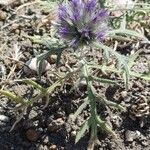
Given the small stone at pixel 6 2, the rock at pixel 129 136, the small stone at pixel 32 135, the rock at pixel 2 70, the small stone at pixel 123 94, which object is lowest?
the rock at pixel 129 136

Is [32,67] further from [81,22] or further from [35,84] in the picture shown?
[81,22]

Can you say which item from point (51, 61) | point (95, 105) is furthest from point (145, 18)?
point (95, 105)

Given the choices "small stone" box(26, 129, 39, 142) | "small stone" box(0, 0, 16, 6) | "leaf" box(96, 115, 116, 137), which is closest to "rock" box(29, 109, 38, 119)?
"small stone" box(26, 129, 39, 142)

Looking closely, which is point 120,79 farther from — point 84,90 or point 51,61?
point 51,61

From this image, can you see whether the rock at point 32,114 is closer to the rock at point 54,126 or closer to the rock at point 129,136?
the rock at point 54,126

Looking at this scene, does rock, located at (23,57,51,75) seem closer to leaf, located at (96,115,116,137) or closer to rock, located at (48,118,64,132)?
rock, located at (48,118,64,132)

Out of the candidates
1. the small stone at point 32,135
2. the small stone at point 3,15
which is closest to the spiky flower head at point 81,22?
the small stone at point 32,135

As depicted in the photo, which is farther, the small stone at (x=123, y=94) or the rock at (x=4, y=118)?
the small stone at (x=123, y=94)

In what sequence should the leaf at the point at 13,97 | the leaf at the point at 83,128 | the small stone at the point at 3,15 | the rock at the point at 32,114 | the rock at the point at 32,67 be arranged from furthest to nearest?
the small stone at the point at 3,15 → the rock at the point at 32,67 → the rock at the point at 32,114 → the leaf at the point at 13,97 → the leaf at the point at 83,128
